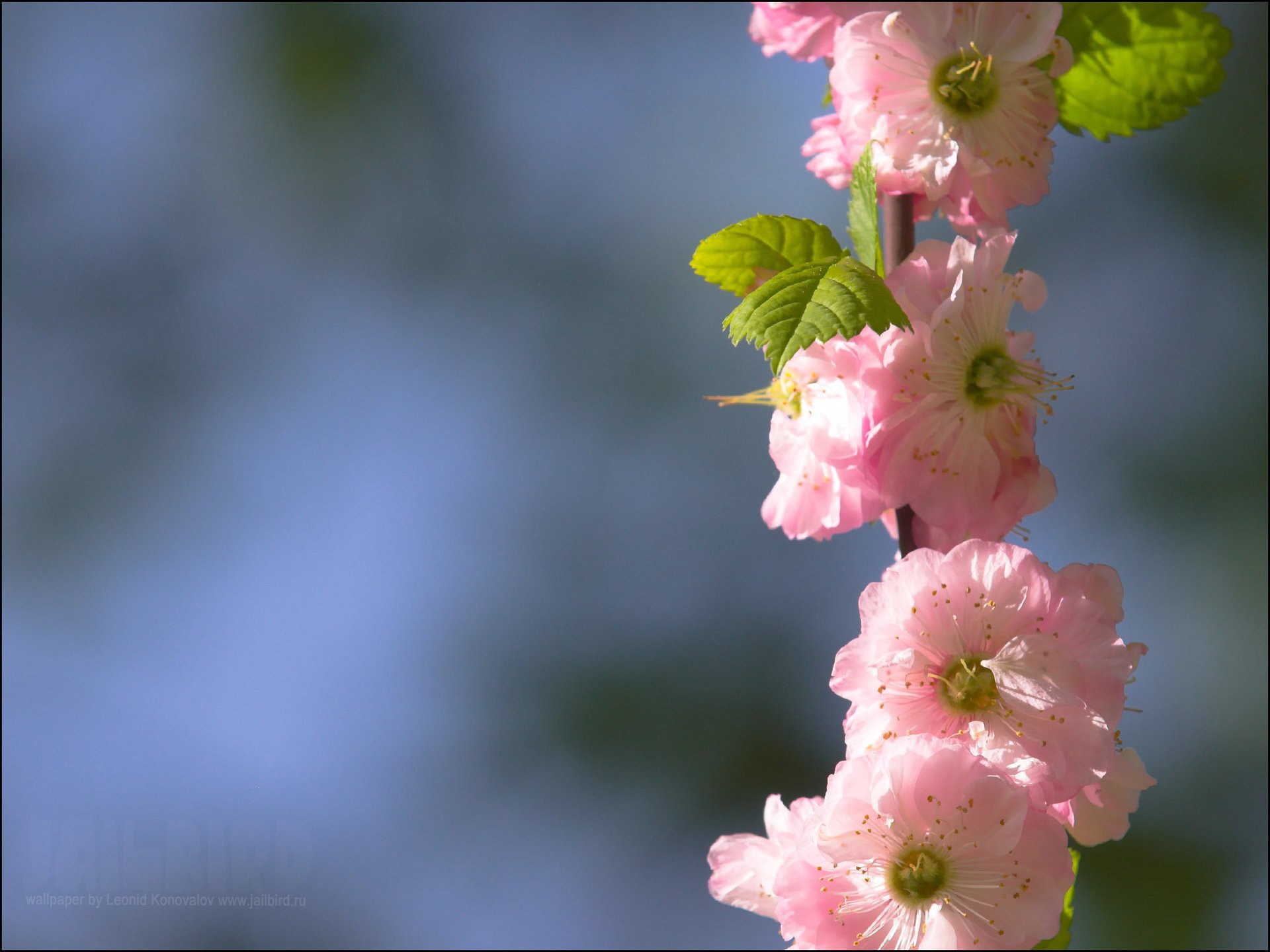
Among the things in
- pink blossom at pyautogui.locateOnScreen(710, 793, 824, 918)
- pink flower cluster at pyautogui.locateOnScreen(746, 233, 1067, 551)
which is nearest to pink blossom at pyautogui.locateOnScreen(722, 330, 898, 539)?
pink flower cluster at pyautogui.locateOnScreen(746, 233, 1067, 551)

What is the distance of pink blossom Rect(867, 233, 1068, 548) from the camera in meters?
0.38

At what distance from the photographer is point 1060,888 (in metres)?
0.34

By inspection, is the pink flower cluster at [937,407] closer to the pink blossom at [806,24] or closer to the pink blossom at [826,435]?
the pink blossom at [826,435]

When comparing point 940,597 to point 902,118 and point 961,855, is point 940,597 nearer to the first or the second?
point 961,855

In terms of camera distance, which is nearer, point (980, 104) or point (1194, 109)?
point (980, 104)

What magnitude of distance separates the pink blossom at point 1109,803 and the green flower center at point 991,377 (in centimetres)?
14

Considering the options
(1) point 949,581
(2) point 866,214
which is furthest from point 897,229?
(1) point 949,581

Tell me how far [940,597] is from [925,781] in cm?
6

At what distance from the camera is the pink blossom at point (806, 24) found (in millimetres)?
479

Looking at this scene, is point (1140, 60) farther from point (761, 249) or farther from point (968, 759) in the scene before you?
point (968, 759)

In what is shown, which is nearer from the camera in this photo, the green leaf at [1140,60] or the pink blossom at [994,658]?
the pink blossom at [994,658]

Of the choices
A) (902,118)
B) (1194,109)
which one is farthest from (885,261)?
(1194,109)

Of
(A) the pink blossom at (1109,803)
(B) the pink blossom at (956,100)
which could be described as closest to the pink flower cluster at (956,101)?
(B) the pink blossom at (956,100)

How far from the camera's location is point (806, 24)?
0.49 m
